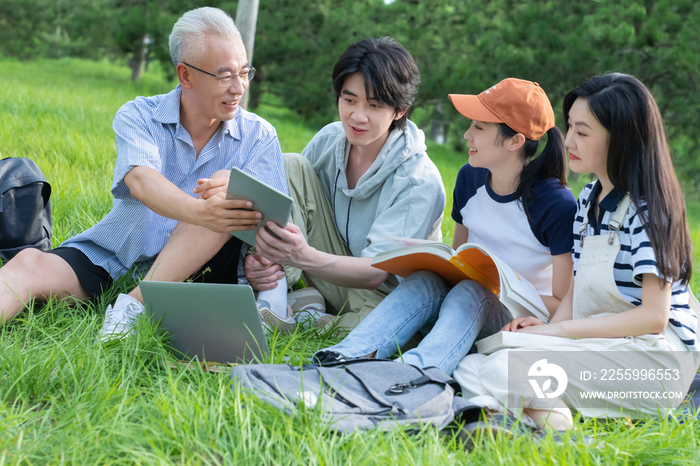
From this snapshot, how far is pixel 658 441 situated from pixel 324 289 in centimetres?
154

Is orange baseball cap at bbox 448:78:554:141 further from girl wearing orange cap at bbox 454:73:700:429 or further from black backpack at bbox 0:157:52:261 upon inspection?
black backpack at bbox 0:157:52:261

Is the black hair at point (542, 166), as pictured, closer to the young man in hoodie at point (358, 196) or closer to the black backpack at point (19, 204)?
the young man in hoodie at point (358, 196)

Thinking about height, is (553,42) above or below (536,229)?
above

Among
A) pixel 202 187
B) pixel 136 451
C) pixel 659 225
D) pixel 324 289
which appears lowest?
pixel 324 289

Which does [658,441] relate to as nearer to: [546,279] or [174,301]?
[546,279]

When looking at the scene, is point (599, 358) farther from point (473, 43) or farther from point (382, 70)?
point (473, 43)

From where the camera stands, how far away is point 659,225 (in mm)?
1733

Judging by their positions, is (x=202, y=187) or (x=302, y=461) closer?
(x=302, y=461)

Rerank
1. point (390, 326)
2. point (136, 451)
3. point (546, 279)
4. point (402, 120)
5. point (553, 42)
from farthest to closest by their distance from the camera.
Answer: point (553, 42)
point (402, 120)
point (546, 279)
point (390, 326)
point (136, 451)

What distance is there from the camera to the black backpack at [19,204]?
2.23 m

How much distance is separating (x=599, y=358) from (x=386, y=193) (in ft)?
3.64

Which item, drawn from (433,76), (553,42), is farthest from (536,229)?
(433,76)

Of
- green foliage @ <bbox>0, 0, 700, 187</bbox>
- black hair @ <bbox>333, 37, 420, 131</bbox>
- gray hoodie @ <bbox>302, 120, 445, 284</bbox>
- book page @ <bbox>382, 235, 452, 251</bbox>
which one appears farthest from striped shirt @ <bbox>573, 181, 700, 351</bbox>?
green foliage @ <bbox>0, 0, 700, 187</bbox>

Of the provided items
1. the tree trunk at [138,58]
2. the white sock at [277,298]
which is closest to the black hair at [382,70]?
the white sock at [277,298]
